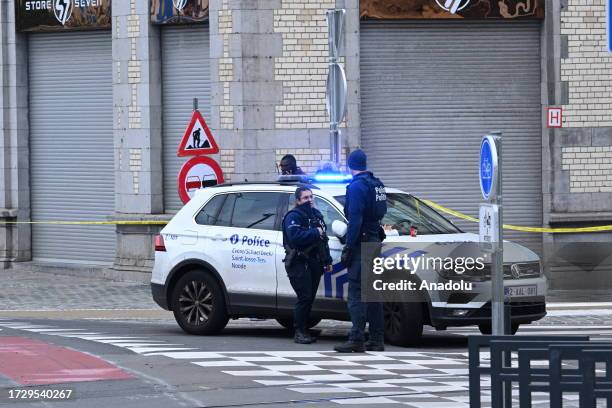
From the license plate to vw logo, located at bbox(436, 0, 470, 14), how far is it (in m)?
8.35

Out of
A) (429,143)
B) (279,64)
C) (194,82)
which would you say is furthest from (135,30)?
(429,143)

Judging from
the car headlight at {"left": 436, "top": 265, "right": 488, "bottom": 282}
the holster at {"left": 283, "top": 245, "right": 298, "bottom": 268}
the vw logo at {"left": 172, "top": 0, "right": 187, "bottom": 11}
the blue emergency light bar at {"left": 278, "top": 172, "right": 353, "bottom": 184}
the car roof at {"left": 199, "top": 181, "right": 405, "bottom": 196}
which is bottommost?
the car headlight at {"left": 436, "top": 265, "right": 488, "bottom": 282}

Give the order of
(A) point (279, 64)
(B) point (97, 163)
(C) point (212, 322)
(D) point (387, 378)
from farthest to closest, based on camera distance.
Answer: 1. (B) point (97, 163)
2. (A) point (279, 64)
3. (C) point (212, 322)
4. (D) point (387, 378)

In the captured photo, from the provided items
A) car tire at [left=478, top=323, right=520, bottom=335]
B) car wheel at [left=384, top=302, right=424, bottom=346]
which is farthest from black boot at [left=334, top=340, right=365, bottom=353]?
car tire at [left=478, top=323, right=520, bottom=335]


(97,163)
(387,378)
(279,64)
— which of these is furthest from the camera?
(97,163)

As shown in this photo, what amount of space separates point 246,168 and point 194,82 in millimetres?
2062

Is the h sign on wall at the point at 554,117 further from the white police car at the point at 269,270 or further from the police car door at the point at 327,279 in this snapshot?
the police car door at the point at 327,279

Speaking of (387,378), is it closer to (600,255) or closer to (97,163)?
(600,255)

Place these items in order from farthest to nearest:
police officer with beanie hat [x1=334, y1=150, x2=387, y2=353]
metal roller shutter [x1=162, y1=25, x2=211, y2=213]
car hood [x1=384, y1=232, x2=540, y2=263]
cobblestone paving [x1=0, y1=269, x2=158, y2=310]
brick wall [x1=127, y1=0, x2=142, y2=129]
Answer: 1. brick wall [x1=127, y1=0, x2=142, y2=129]
2. metal roller shutter [x1=162, y1=25, x2=211, y2=213]
3. cobblestone paving [x1=0, y1=269, x2=158, y2=310]
4. car hood [x1=384, y1=232, x2=540, y2=263]
5. police officer with beanie hat [x1=334, y1=150, x2=387, y2=353]

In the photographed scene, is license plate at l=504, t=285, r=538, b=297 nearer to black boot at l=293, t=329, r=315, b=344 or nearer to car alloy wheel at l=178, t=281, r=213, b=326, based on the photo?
black boot at l=293, t=329, r=315, b=344

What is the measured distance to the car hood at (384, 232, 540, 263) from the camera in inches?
550

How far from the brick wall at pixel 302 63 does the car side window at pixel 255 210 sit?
6243 millimetres

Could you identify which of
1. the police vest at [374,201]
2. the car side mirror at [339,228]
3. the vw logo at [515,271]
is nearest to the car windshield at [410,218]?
the car side mirror at [339,228]

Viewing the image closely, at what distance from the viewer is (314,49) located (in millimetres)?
21578
